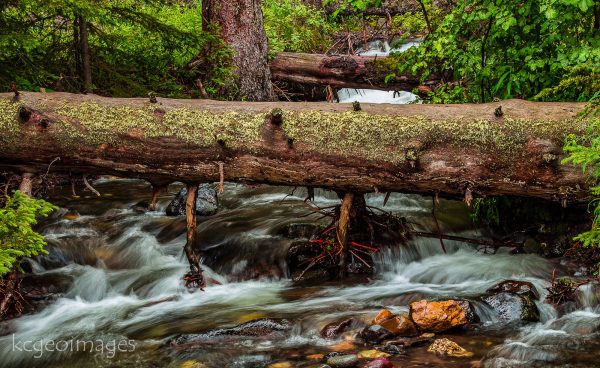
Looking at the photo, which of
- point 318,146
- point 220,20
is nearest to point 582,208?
point 318,146

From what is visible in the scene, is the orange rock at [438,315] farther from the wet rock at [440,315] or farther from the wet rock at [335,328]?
the wet rock at [335,328]

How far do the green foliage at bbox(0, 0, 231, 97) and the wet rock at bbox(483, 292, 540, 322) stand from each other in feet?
17.3

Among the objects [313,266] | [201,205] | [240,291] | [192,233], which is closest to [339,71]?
[201,205]

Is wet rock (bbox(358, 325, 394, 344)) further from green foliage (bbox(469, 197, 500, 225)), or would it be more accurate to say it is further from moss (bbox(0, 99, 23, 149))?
moss (bbox(0, 99, 23, 149))

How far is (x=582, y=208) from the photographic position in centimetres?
626

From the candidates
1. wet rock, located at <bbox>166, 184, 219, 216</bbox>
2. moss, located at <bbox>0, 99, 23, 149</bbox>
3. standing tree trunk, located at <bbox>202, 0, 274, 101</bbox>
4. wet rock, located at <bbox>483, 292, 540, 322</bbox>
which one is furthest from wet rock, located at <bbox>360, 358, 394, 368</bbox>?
standing tree trunk, located at <bbox>202, 0, 274, 101</bbox>

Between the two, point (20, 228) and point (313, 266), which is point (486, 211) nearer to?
point (313, 266)

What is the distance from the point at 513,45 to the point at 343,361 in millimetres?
3982

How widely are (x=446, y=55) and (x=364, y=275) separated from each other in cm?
271

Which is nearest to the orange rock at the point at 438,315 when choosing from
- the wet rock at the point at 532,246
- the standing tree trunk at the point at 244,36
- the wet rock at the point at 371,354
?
the wet rock at the point at 371,354

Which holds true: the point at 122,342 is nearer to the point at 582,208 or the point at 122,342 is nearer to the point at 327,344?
the point at 327,344

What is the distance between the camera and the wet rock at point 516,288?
220 inches

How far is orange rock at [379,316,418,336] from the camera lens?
499cm

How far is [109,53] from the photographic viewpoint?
32.4 ft
